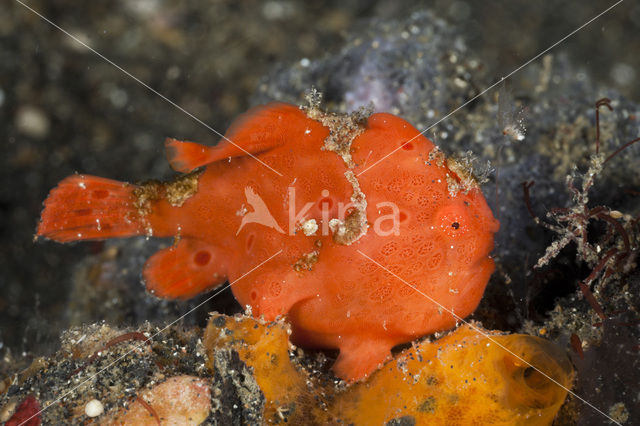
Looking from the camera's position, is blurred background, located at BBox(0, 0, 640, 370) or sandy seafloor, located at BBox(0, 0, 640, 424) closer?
sandy seafloor, located at BBox(0, 0, 640, 424)

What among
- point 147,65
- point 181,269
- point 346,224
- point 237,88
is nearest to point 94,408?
point 181,269

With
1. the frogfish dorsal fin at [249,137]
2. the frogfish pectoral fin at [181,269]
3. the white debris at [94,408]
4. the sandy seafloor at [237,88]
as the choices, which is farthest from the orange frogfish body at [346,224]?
the sandy seafloor at [237,88]

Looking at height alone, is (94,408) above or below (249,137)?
below

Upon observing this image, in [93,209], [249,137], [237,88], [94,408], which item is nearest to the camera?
[94,408]

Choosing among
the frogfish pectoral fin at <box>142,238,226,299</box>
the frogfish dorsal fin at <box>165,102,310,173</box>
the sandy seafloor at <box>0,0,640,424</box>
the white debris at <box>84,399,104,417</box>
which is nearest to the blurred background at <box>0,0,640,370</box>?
the sandy seafloor at <box>0,0,640,424</box>

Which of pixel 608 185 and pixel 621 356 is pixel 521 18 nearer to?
pixel 608 185

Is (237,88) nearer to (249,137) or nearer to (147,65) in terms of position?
(147,65)

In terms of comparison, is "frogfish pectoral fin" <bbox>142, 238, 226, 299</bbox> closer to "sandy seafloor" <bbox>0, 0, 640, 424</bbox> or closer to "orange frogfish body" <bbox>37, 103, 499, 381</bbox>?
"orange frogfish body" <bbox>37, 103, 499, 381</bbox>
